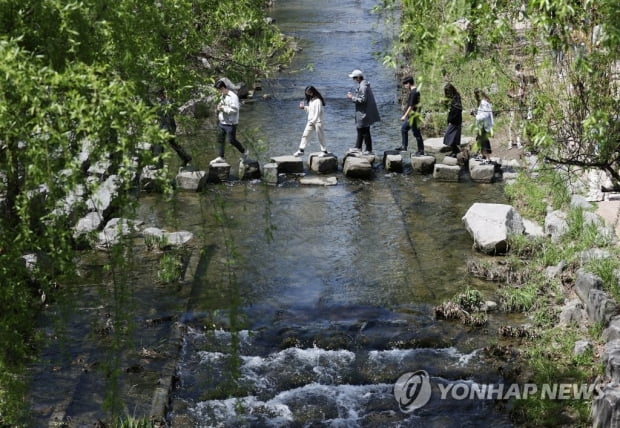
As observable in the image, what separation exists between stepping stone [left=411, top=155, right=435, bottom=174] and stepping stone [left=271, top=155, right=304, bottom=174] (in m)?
2.54

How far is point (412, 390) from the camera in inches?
414

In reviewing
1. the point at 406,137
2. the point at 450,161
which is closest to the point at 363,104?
the point at 406,137

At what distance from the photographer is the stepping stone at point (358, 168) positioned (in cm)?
1833

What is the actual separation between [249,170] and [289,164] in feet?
3.15

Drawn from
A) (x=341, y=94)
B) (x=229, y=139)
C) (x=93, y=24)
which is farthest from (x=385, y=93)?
(x=93, y=24)

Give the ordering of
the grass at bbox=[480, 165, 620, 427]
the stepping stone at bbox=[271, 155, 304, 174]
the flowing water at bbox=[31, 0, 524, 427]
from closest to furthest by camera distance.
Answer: the grass at bbox=[480, 165, 620, 427] < the flowing water at bbox=[31, 0, 524, 427] < the stepping stone at bbox=[271, 155, 304, 174]

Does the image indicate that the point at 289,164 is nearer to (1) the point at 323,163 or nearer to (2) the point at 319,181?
(1) the point at 323,163

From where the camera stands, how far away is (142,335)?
11633 mm

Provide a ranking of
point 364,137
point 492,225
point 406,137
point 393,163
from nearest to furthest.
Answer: point 492,225 < point 393,163 < point 364,137 < point 406,137

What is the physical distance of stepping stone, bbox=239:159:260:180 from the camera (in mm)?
18219

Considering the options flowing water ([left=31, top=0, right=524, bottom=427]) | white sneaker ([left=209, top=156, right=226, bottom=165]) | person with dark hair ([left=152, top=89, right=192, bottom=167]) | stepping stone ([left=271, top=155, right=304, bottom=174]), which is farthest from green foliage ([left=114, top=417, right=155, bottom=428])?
stepping stone ([left=271, top=155, right=304, bottom=174])

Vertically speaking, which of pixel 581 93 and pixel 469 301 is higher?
pixel 581 93

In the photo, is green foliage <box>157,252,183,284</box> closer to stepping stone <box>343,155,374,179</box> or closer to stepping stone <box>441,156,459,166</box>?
stepping stone <box>343,155,374,179</box>

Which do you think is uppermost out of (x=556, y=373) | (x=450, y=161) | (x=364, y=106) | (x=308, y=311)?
(x=364, y=106)
